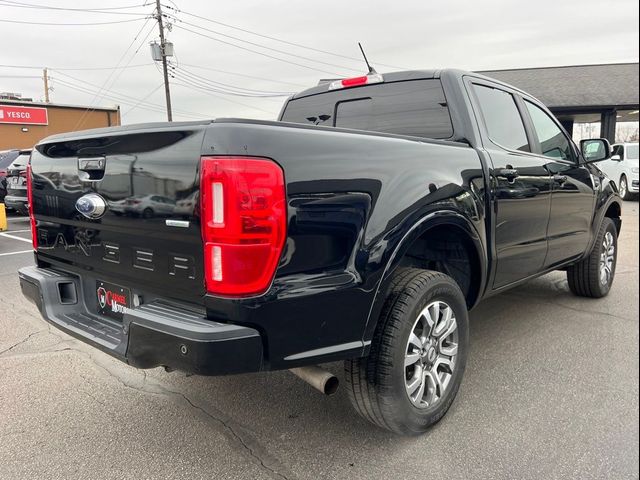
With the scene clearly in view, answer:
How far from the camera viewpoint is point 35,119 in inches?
1121

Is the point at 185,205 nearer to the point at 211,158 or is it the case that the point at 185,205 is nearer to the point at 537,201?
the point at 211,158

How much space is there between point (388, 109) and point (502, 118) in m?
0.82

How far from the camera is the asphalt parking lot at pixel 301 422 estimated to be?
7.61ft

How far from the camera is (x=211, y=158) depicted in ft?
5.98

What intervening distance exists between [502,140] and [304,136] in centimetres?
195

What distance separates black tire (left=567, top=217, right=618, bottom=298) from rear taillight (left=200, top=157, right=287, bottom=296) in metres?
3.94

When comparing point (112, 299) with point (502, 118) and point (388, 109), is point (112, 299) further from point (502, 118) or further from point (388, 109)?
point (502, 118)

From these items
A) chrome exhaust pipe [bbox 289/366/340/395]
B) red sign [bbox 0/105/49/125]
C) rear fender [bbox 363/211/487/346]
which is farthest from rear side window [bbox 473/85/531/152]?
red sign [bbox 0/105/49/125]

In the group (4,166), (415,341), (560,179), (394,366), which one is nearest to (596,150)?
(560,179)

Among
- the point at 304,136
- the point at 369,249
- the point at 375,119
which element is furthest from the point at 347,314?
the point at 375,119

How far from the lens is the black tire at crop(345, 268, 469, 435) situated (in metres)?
2.27

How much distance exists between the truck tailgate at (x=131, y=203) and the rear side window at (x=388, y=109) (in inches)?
70.8

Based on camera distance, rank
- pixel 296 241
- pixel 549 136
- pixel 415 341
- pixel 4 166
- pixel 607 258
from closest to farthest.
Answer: pixel 296 241, pixel 415 341, pixel 549 136, pixel 607 258, pixel 4 166

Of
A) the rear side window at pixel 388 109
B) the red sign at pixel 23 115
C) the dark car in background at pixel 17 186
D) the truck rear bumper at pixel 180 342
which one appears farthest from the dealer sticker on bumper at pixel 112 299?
the red sign at pixel 23 115
